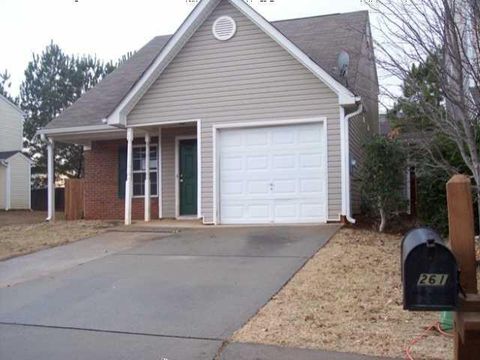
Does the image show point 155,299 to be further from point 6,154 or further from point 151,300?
point 6,154

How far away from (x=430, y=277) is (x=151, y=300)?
3.89m

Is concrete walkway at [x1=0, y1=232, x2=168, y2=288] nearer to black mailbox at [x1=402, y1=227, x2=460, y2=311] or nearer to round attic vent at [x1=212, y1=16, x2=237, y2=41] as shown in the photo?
round attic vent at [x1=212, y1=16, x2=237, y2=41]

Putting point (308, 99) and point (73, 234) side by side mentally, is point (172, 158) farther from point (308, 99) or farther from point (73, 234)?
point (308, 99)

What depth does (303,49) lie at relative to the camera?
15.0m

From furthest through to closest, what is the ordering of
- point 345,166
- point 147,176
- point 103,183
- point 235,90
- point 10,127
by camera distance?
point 10,127
point 103,183
point 147,176
point 235,90
point 345,166

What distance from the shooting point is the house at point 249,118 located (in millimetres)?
12094

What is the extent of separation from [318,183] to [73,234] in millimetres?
5974

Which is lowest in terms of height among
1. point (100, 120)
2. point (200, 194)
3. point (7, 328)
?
point (7, 328)

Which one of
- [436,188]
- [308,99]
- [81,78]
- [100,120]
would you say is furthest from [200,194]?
[81,78]

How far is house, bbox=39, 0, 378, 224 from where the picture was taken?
12094 millimetres

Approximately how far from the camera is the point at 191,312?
589 centimetres

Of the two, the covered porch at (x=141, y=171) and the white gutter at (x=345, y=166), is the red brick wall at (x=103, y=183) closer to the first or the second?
the covered porch at (x=141, y=171)

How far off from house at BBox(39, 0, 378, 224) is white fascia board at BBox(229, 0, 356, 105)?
0.07 ft

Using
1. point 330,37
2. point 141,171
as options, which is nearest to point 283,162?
point 141,171
